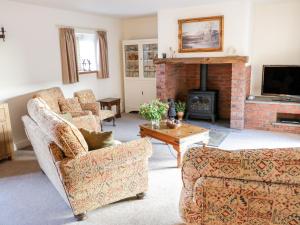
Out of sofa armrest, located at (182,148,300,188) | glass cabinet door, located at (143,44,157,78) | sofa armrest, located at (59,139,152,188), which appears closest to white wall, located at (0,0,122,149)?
glass cabinet door, located at (143,44,157,78)

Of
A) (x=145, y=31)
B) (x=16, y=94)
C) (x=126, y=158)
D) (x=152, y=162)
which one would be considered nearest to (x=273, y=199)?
(x=126, y=158)

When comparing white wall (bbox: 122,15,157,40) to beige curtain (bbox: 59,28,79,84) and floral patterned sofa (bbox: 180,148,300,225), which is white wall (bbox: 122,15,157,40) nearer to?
beige curtain (bbox: 59,28,79,84)

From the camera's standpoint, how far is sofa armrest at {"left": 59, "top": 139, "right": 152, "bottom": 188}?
2.45 metres

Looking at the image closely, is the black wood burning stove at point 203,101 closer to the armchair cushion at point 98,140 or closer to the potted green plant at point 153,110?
the potted green plant at point 153,110

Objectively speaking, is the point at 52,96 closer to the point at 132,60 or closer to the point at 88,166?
the point at 132,60

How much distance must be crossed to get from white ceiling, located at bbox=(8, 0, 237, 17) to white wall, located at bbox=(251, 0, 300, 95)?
1355mm

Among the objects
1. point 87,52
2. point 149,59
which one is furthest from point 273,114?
point 87,52

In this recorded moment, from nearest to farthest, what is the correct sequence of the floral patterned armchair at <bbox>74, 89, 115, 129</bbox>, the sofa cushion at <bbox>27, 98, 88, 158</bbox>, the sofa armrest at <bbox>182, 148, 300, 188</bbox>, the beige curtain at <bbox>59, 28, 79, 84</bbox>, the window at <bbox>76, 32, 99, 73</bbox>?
1. the sofa armrest at <bbox>182, 148, 300, 188</bbox>
2. the sofa cushion at <bbox>27, 98, 88, 158</bbox>
3. the floral patterned armchair at <bbox>74, 89, 115, 129</bbox>
4. the beige curtain at <bbox>59, 28, 79, 84</bbox>
5. the window at <bbox>76, 32, 99, 73</bbox>

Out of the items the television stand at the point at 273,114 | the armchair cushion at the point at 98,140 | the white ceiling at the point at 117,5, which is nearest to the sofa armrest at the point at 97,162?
the armchair cushion at the point at 98,140

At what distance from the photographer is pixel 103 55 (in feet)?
21.7

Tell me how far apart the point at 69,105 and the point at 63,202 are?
2454mm

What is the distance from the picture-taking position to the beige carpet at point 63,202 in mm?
2680

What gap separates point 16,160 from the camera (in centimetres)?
427

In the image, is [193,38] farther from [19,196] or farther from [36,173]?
[19,196]
